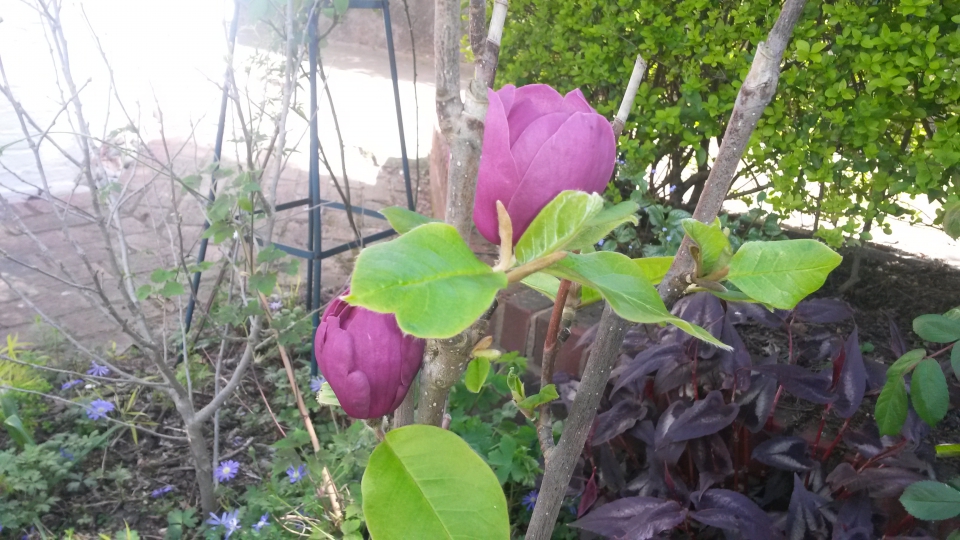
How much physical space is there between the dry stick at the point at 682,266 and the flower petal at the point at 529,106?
13 centimetres

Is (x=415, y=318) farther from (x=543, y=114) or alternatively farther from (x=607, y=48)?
(x=607, y=48)

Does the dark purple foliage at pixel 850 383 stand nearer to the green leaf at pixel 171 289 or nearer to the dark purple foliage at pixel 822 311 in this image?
the dark purple foliage at pixel 822 311

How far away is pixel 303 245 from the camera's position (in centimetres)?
367

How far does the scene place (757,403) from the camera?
1.32m

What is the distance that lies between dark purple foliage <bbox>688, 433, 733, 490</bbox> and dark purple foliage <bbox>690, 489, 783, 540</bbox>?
0.39 feet

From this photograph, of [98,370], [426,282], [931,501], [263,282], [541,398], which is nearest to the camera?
[426,282]

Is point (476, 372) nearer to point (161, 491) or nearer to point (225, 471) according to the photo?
point (225, 471)

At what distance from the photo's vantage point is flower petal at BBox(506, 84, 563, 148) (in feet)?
1.48

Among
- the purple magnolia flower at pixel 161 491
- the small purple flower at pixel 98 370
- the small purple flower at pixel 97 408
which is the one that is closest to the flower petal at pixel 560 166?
the purple magnolia flower at pixel 161 491

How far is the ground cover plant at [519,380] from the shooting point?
407 mm

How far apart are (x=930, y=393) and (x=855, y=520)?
0.86ft

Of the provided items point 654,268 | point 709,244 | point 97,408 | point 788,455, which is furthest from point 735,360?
point 97,408

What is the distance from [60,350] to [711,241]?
2.75m

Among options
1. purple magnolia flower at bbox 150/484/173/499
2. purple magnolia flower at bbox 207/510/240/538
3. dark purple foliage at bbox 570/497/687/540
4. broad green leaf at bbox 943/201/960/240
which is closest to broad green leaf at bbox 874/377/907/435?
dark purple foliage at bbox 570/497/687/540
